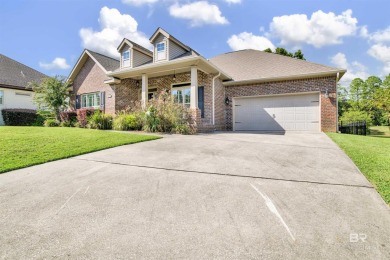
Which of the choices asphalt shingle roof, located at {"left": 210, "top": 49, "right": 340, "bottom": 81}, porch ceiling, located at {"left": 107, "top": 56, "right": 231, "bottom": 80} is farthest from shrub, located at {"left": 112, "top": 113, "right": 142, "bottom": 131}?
asphalt shingle roof, located at {"left": 210, "top": 49, "right": 340, "bottom": 81}

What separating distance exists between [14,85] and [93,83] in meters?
6.74

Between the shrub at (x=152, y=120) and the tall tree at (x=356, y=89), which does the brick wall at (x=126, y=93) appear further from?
the tall tree at (x=356, y=89)

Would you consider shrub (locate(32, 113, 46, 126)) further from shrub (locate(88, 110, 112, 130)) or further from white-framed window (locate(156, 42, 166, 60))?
white-framed window (locate(156, 42, 166, 60))

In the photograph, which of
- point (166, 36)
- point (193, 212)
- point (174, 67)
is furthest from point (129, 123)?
point (193, 212)

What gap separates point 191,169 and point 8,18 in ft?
45.6

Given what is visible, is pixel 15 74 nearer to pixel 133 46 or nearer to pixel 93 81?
pixel 93 81

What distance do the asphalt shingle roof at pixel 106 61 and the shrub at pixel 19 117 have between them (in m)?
7.05

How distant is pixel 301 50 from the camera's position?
21594mm

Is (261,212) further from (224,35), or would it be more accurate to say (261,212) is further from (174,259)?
(224,35)

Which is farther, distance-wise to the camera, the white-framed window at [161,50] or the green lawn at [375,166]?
the white-framed window at [161,50]

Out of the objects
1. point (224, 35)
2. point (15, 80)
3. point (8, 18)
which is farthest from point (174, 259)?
point (15, 80)

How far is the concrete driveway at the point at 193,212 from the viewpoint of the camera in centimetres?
192

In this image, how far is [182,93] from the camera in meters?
13.5
